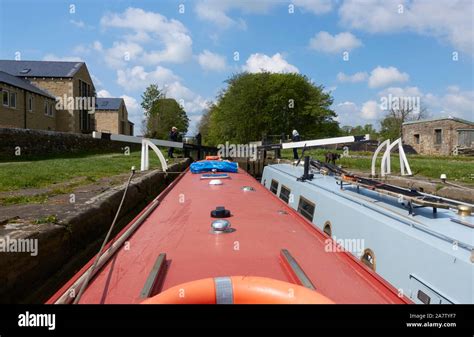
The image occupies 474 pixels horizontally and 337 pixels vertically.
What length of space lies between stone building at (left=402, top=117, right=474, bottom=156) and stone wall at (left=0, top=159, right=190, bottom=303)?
35885 millimetres

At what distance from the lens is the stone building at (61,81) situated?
113ft

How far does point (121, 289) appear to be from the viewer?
81.1 inches

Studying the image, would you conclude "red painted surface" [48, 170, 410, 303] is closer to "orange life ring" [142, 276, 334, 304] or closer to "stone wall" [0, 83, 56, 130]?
"orange life ring" [142, 276, 334, 304]

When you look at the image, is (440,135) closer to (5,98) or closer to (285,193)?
(285,193)

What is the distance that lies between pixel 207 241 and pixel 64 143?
19.5m

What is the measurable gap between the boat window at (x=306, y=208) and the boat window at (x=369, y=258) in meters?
1.62

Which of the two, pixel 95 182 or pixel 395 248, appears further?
pixel 95 182

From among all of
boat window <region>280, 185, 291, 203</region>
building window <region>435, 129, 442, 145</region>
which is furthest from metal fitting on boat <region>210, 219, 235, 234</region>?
building window <region>435, 129, 442, 145</region>

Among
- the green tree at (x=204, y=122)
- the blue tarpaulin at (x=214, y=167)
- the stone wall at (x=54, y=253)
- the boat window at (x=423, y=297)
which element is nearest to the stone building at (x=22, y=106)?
the blue tarpaulin at (x=214, y=167)

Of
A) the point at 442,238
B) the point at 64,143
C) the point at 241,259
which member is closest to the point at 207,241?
the point at 241,259
